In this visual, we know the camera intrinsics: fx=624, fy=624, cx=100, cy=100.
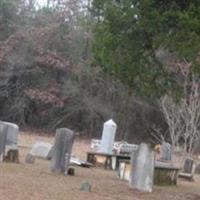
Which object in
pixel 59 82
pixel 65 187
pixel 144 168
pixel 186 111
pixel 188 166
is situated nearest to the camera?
pixel 65 187

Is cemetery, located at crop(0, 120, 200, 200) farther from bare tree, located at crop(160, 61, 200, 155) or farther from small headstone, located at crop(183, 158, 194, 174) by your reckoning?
bare tree, located at crop(160, 61, 200, 155)

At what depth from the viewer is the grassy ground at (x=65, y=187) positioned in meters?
10.3

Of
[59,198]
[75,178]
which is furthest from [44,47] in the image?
[59,198]

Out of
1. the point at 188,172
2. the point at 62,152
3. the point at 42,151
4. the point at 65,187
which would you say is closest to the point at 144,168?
the point at 65,187

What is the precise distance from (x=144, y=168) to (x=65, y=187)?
1.72 m

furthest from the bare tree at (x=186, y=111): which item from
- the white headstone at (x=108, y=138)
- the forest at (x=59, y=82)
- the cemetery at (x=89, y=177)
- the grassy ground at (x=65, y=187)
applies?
the forest at (x=59, y=82)

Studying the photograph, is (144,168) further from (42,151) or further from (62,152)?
(42,151)

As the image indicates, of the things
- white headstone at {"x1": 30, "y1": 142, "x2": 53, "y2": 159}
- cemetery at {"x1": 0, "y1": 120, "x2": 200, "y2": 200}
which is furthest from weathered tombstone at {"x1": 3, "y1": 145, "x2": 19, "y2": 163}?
white headstone at {"x1": 30, "y1": 142, "x2": 53, "y2": 159}

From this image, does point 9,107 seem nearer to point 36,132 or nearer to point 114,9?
point 36,132

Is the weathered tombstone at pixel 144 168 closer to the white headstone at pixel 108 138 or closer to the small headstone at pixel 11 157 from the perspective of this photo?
the small headstone at pixel 11 157

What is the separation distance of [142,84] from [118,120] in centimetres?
2277

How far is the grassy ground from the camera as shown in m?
10.3

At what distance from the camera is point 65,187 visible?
1134 cm

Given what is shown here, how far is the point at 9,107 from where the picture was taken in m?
34.4
